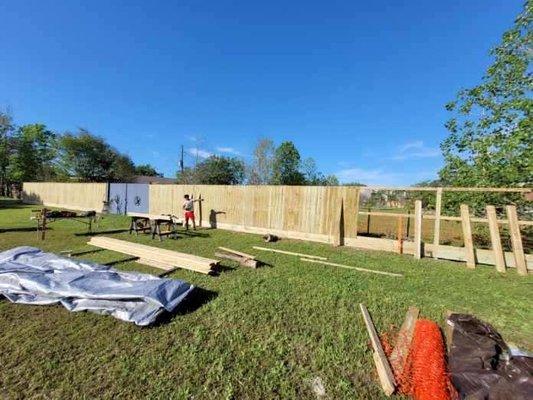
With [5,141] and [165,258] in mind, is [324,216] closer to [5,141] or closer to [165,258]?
[165,258]

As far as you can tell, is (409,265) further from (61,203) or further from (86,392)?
(61,203)

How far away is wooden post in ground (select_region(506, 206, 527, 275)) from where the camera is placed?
6.58 metres

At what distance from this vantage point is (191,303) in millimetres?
4504

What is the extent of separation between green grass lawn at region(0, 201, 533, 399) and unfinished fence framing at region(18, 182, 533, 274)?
1093 mm

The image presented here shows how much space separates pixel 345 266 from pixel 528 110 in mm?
6620

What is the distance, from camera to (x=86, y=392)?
8.52 feet

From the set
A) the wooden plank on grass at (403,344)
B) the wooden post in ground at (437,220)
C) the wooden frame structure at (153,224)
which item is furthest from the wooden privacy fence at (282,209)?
the wooden plank on grass at (403,344)

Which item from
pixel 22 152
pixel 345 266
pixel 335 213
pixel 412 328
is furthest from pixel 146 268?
pixel 22 152

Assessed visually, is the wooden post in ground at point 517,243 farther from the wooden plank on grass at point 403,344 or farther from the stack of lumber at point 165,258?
the stack of lumber at point 165,258

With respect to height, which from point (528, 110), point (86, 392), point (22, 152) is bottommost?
point (86, 392)

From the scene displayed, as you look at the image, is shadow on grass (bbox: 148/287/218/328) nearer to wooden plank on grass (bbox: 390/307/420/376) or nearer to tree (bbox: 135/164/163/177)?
wooden plank on grass (bbox: 390/307/420/376)

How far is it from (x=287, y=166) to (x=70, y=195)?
26.6 metres

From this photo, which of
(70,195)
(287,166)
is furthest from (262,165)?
(70,195)

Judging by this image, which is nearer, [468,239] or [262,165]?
[468,239]
